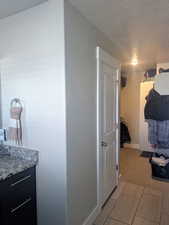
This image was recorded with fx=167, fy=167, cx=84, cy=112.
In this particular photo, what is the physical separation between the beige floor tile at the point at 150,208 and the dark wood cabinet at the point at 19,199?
1.36 metres

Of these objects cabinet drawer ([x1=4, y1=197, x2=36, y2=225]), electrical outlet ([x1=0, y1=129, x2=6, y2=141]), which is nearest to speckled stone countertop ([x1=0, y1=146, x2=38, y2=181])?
electrical outlet ([x1=0, y1=129, x2=6, y2=141])

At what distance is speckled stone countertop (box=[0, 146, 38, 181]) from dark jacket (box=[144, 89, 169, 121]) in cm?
267

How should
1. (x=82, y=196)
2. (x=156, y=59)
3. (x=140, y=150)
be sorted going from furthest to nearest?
(x=140, y=150), (x=156, y=59), (x=82, y=196)

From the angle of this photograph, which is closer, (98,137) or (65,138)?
(65,138)

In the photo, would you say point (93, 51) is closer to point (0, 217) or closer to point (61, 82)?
point (61, 82)

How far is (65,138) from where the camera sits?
4.84 feet

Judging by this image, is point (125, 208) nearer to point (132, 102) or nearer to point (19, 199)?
point (19, 199)

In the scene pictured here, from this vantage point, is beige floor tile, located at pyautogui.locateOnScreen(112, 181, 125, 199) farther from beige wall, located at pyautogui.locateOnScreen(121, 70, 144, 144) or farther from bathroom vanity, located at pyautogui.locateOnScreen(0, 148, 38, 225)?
beige wall, located at pyautogui.locateOnScreen(121, 70, 144, 144)

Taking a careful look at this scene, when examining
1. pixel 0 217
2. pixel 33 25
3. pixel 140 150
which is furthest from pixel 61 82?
pixel 140 150

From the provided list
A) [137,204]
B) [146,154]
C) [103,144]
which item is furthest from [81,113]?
[146,154]

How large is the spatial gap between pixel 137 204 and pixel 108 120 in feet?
4.09

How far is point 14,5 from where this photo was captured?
1.51 m

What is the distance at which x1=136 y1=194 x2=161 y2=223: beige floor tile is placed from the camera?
209 cm

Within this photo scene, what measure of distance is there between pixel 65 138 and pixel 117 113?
149cm
